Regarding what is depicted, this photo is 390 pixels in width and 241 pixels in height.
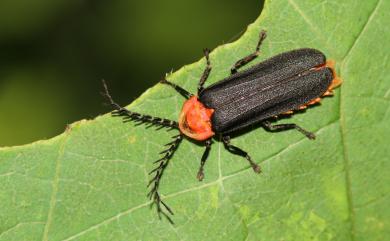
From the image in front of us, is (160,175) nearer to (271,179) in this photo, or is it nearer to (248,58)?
(271,179)

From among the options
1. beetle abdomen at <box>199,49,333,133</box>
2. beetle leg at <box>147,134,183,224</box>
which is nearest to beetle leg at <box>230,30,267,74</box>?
beetle abdomen at <box>199,49,333,133</box>

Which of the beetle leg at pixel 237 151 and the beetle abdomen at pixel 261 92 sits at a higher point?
the beetle abdomen at pixel 261 92

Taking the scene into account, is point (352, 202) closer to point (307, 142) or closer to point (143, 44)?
point (307, 142)

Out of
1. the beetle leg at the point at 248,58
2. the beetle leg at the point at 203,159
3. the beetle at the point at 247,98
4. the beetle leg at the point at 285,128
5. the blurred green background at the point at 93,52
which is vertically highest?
the blurred green background at the point at 93,52

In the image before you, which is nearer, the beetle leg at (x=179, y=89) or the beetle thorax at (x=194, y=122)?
the beetle leg at (x=179, y=89)

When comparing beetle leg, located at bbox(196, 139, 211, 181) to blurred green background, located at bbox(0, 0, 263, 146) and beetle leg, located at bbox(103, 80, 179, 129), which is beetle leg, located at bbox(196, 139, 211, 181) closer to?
beetle leg, located at bbox(103, 80, 179, 129)

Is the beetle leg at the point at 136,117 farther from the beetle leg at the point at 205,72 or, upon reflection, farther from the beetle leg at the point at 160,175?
the beetle leg at the point at 205,72

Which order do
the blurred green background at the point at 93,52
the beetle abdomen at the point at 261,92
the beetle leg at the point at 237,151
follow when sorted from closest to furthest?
the beetle leg at the point at 237,151 → the beetle abdomen at the point at 261,92 → the blurred green background at the point at 93,52


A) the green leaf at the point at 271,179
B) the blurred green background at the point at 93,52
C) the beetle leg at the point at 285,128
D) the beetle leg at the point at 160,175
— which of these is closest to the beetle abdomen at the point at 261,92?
the beetle leg at the point at 285,128

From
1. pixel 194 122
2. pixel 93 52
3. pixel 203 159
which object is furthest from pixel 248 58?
pixel 93 52

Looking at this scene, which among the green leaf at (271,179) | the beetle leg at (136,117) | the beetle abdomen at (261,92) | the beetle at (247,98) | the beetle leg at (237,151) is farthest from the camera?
the beetle abdomen at (261,92)
